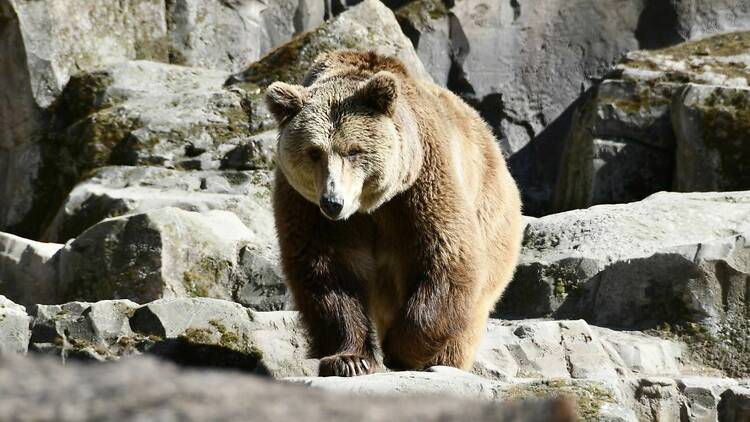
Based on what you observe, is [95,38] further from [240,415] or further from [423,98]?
[240,415]

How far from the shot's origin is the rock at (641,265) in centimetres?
917

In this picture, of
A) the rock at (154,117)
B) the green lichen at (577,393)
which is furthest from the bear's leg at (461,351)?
the rock at (154,117)

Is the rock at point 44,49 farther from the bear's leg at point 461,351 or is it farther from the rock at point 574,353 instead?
the bear's leg at point 461,351

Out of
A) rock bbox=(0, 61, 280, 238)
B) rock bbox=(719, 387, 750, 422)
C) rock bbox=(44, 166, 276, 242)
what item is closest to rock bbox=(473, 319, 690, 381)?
rock bbox=(719, 387, 750, 422)

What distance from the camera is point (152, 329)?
766 cm

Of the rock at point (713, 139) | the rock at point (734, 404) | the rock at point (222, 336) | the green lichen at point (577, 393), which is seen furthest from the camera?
the rock at point (713, 139)

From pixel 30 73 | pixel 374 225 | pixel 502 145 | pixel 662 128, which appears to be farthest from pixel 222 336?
pixel 502 145

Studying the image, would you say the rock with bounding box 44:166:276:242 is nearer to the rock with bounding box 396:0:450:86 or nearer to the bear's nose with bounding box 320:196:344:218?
the bear's nose with bounding box 320:196:344:218

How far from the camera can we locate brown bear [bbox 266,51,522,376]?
272 inches

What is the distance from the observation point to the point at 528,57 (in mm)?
15789

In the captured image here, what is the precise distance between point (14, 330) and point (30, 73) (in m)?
6.69

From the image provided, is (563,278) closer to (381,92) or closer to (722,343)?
(722,343)

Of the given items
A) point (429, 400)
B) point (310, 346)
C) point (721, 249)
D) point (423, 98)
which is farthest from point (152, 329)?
point (429, 400)

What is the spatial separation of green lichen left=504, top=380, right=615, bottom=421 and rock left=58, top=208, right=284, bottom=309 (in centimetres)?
387
